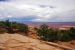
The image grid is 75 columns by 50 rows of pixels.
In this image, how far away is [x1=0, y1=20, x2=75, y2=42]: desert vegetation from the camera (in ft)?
11.0

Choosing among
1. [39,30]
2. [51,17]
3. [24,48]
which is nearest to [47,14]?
[51,17]

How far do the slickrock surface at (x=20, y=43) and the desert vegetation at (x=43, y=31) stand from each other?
0.16m

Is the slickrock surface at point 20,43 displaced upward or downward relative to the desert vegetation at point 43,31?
downward

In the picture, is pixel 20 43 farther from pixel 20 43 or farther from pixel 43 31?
pixel 43 31

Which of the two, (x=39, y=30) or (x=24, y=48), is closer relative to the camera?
(x=24, y=48)

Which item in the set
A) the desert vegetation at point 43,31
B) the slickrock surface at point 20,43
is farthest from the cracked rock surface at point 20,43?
the desert vegetation at point 43,31

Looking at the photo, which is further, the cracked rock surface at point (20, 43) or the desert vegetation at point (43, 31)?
the desert vegetation at point (43, 31)

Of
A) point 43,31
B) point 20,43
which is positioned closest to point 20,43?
point 20,43

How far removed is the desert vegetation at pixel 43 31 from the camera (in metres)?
3.34

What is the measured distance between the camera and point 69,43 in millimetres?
3275

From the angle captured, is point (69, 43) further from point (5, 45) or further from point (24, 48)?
point (5, 45)

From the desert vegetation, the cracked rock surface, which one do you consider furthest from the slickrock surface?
the desert vegetation

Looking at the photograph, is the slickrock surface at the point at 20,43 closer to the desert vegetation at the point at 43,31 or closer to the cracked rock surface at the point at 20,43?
the cracked rock surface at the point at 20,43

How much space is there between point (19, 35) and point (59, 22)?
893mm
